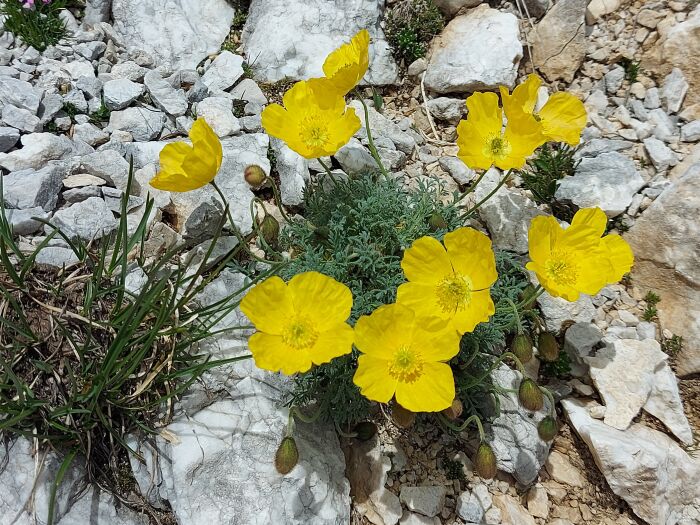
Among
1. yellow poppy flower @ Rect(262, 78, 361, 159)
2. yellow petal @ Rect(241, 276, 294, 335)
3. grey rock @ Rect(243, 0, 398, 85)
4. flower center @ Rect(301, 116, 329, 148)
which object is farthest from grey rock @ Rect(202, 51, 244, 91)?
yellow petal @ Rect(241, 276, 294, 335)

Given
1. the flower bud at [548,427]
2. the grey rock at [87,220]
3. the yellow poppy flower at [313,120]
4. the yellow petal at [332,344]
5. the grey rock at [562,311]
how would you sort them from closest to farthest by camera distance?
the yellow petal at [332,344] < the flower bud at [548,427] < the yellow poppy flower at [313,120] < the grey rock at [87,220] < the grey rock at [562,311]

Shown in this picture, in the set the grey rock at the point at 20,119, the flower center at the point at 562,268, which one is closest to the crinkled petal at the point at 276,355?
the flower center at the point at 562,268

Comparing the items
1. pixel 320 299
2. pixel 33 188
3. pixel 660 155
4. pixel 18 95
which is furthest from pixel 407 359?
pixel 18 95

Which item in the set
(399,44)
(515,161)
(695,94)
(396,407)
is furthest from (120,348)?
(695,94)

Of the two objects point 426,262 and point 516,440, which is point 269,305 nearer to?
point 426,262

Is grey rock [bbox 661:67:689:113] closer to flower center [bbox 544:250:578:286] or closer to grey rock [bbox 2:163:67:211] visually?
flower center [bbox 544:250:578:286]

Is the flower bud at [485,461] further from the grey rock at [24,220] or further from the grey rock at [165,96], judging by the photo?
the grey rock at [165,96]
